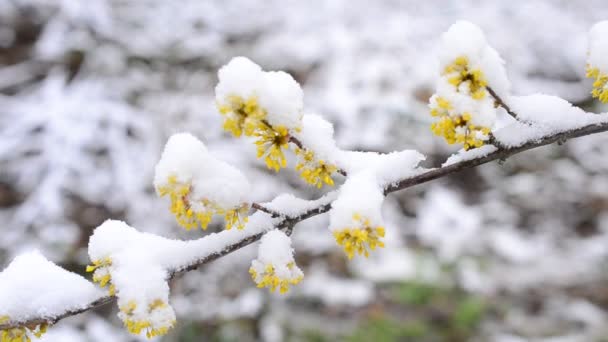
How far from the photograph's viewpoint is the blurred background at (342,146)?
119 inches

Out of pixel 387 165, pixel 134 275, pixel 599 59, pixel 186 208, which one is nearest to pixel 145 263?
pixel 134 275

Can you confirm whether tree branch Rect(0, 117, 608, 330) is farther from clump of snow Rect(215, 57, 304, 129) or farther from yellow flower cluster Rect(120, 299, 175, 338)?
clump of snow Rect(215, 57, 304, 129)

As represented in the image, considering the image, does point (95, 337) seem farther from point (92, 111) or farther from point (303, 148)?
point (303, 148)

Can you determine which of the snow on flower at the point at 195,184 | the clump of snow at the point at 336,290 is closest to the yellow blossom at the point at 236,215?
the snow on flower at the point at 195,184

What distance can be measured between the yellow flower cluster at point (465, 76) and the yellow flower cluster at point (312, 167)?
0.75 feet

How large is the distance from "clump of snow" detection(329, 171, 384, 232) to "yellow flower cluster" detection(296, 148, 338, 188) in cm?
4

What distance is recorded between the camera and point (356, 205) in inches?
30.6

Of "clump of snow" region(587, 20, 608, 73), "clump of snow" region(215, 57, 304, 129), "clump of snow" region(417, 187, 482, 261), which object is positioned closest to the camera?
"clump of snow" region(215, 57, 304, 129)

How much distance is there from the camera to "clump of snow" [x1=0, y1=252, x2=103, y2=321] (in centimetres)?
87

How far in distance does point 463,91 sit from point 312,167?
26 cm

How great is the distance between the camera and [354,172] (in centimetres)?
89

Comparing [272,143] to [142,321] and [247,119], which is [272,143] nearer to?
[247,119]

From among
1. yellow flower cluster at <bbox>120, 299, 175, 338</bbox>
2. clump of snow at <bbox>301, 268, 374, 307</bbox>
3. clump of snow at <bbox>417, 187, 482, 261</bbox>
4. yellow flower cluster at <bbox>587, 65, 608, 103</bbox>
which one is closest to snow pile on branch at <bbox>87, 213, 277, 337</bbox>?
yellow flower cluster at <bbox>120, 299, 175, 338</bbox>

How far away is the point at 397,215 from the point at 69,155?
219 centimetres
